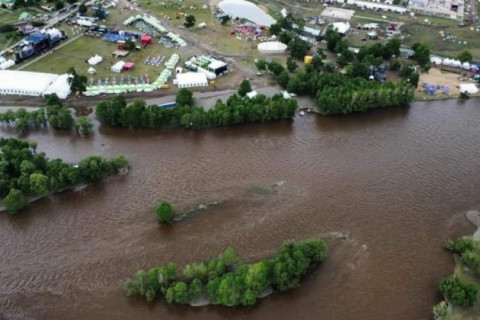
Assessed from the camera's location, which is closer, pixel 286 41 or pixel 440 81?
pixel 440 81

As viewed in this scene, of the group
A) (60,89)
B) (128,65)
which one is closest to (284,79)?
(128,65)

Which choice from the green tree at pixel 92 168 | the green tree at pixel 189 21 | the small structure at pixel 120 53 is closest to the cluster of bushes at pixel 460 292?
the green tree at pixel 92 168

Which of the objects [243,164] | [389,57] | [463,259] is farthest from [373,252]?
[389,57]

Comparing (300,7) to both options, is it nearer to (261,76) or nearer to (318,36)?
(318,36)

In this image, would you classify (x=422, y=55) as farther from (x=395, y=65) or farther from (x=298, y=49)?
(x=298, y=49)

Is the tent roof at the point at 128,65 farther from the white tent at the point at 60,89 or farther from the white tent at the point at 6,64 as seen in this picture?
the white tent at the point at 6,64

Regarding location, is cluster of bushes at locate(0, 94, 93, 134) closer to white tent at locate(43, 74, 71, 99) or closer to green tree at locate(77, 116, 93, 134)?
green tree at locate(77, 116, 93, 134)

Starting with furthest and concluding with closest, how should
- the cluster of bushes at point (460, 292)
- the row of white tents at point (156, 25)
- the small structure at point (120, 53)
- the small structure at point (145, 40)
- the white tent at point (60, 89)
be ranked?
the row of white tents at point (156, 25) → the small structure at point (145, 40) → the small structure at point (120, 53) → the white tent at point (60, 89) → the cluster of bushes at point (460, 292)

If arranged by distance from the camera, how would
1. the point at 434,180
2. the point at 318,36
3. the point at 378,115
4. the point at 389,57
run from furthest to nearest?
the point at 318,36
the point at 389,57
the point at 378,115
the point at 434,180
